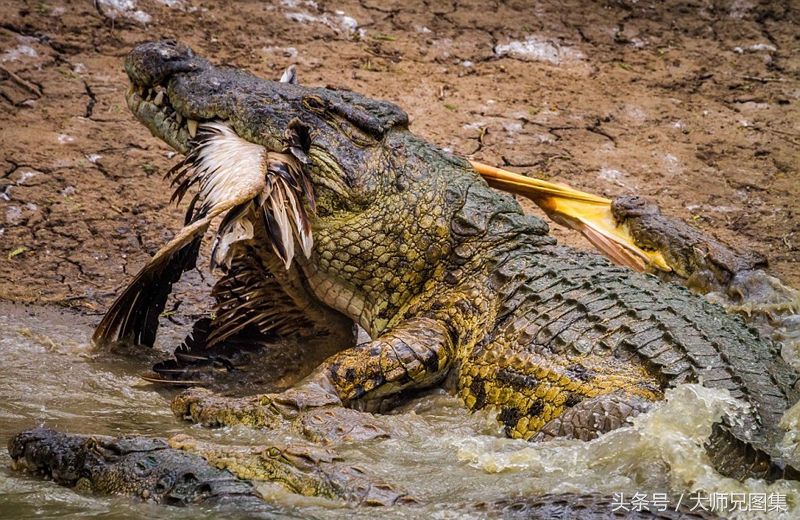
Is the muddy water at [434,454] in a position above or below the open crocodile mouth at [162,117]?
below

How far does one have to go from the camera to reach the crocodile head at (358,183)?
429cm

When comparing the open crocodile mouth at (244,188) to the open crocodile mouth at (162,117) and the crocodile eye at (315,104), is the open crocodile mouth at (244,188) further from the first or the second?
the crocodile eye at (315,104)

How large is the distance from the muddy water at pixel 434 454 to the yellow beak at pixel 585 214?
1.45 metres

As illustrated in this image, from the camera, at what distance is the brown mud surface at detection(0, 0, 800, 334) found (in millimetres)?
5805

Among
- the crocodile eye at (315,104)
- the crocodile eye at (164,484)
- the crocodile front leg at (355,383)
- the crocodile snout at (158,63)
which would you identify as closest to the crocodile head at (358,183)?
the crocodile eye at (315,104)

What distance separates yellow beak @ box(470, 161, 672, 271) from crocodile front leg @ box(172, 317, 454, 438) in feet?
3.95

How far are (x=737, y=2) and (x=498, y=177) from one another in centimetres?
499

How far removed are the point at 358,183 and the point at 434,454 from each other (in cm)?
128

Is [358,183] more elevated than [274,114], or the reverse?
[274,114]

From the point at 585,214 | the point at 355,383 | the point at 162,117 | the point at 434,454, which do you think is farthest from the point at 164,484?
the point at 585,214

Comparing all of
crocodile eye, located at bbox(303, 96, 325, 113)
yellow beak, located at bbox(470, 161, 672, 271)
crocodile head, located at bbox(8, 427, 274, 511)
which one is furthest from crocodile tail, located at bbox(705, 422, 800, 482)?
crocodile eye, located at bbox(303, 96, 325, 113)

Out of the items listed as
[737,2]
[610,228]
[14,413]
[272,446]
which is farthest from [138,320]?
[737,2]

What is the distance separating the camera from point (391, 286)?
4336 mm

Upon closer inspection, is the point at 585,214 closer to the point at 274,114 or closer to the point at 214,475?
the point at 274,114
